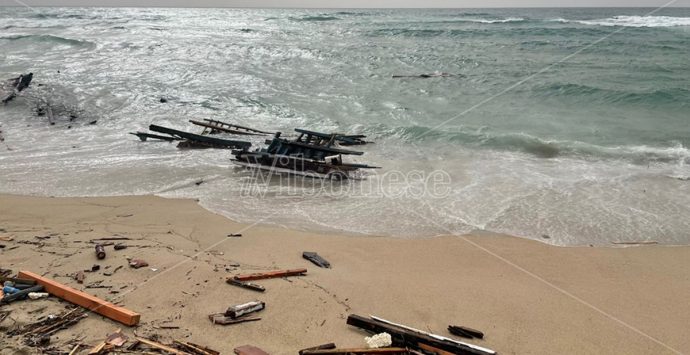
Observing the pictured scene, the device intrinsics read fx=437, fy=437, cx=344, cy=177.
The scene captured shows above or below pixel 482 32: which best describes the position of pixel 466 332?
below

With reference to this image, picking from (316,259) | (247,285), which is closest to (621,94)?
(316,259)

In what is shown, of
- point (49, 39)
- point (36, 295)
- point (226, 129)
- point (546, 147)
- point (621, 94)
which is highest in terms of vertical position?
point (49, 39)

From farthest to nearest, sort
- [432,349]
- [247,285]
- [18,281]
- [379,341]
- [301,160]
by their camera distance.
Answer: [301,160] < [247,285] < [18,281] < [379,341] < [432,349]

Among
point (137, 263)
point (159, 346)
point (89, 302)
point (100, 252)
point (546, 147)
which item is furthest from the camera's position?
point (546, 147)

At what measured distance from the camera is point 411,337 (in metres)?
5.15

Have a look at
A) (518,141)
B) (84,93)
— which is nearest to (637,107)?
(518,141)

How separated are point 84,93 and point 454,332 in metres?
21.0

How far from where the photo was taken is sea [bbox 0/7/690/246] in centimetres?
971

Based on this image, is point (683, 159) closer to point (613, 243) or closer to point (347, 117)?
point (613, 243)

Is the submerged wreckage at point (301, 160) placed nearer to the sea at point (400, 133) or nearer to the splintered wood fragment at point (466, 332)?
the sea at point (400, 133)

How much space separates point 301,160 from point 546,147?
8.18 metres

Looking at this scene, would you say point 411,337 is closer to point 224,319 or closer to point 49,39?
point 224,319

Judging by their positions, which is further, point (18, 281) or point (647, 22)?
point (647, 22)

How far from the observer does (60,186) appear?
10.7 meters
